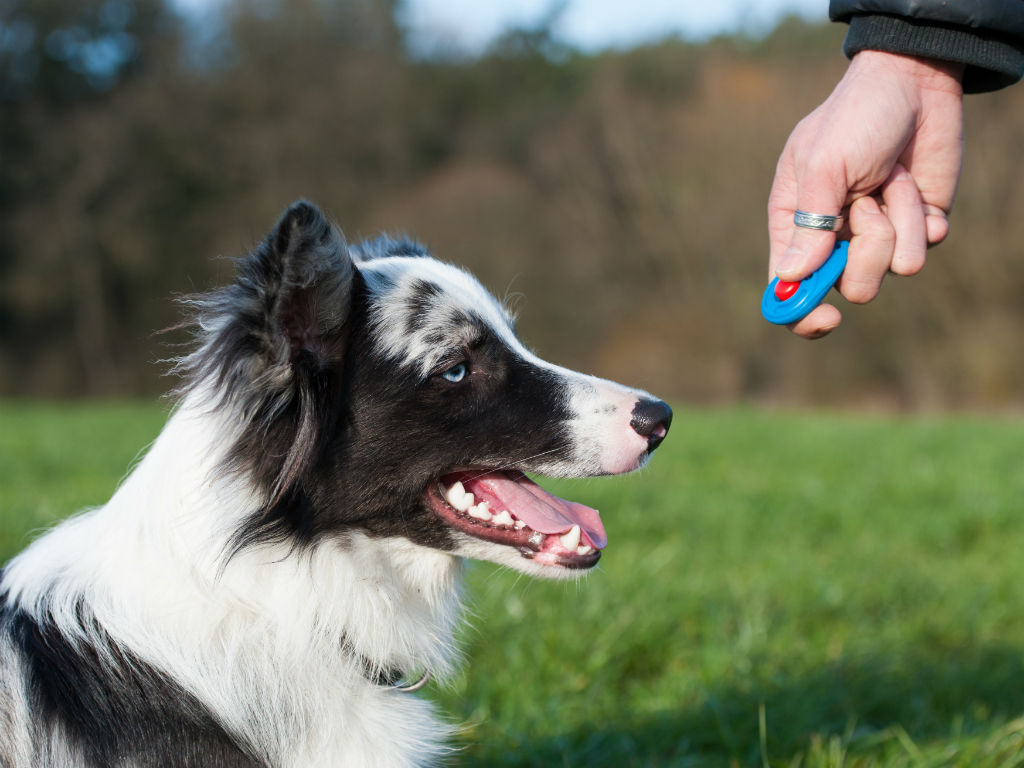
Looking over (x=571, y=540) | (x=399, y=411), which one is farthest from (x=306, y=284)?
(x=571, y=540)

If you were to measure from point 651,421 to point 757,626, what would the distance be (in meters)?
2.55

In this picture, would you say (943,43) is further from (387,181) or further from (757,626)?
(387,181)

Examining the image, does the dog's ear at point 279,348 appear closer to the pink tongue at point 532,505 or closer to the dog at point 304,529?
the dog at point 304,529

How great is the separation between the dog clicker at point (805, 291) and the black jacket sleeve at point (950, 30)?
1.70 feet

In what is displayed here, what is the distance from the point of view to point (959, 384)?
77.8 ft

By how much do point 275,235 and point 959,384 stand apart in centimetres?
2464

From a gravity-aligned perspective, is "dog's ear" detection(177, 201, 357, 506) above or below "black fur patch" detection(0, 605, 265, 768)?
above

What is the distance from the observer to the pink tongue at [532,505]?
2.71 m

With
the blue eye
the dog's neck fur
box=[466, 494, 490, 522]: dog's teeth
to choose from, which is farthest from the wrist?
the dog's neck fur

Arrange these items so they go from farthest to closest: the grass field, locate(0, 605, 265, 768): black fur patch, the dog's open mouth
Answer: the grass field < the dog's open mouth < locate(0, 605, 265, 768): black fur patch

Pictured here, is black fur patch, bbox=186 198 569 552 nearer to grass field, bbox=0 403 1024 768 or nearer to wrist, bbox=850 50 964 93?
grass field, bbox=0 403 1024 768

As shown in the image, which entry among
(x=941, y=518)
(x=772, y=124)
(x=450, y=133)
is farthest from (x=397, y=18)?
(x=941, y=518)

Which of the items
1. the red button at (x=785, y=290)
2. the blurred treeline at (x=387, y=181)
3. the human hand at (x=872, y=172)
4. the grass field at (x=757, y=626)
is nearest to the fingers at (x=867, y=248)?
the human hand at (x=872, y=172)

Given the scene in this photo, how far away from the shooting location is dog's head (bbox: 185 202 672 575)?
7.75 ft
